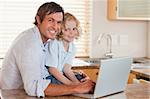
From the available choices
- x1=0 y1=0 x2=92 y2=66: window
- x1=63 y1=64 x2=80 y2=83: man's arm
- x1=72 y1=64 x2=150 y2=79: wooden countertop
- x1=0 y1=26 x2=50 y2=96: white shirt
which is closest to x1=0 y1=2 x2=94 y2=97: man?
x1=0 y1=26 x2=50 y2=96: white shirt

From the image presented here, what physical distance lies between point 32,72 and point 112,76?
0.44 meters

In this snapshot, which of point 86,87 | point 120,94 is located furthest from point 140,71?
point 86,87

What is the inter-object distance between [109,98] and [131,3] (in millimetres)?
2270

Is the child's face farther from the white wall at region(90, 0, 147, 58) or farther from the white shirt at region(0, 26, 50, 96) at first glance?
the white wall at region(90, 0, 147, 58)

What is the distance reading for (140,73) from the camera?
115 inches

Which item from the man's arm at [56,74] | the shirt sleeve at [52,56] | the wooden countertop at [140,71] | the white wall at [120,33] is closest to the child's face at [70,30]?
the shirt sleeve at [52,56]

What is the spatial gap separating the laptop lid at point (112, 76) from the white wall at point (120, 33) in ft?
6.59

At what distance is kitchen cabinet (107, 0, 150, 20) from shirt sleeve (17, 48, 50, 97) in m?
2.18

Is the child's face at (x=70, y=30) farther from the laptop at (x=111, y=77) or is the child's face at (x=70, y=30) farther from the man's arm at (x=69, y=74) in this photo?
the laptop at (x=111, y=77)

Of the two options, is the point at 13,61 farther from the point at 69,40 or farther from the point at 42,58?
the point at 69,40

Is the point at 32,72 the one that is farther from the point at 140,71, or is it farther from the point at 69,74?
the point at 140,71

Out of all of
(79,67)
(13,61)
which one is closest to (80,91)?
(13,61)

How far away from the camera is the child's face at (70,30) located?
226 centimetres

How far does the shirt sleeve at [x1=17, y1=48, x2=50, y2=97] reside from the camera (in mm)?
1752
